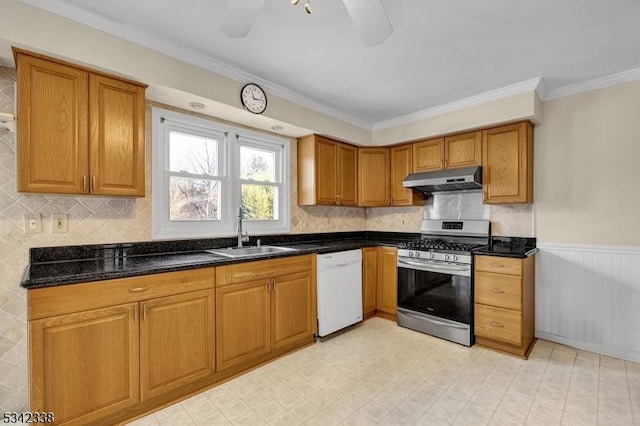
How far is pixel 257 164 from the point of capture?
11.0 feet

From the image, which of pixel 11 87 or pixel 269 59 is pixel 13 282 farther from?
pixel 269 59

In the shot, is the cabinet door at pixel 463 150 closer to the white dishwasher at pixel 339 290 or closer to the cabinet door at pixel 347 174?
the cabinet door at pixel 347 174

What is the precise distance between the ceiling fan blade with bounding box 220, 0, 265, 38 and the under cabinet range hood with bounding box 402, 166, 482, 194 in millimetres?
2582

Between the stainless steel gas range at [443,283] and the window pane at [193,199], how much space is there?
2107 mm

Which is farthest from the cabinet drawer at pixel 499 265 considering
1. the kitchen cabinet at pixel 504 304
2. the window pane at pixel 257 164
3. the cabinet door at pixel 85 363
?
the cabinet door at pixel 85 363

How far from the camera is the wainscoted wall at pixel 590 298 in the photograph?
8.74 ft

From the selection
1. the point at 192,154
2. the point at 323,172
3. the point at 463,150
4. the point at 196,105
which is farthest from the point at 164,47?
the point at 463,150

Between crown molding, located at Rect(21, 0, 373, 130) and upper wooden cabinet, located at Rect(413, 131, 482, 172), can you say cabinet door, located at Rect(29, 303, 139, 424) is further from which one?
upper wooden cabinet, located at Rect(413, 131, 482, 172)

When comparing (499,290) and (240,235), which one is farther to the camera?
(240,235)

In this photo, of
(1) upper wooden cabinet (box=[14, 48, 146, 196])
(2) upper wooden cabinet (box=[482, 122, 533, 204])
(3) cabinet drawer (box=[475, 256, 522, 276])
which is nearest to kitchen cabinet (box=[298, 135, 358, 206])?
(2) upper wooden cabinet (box=[482, 122, 533, 204])

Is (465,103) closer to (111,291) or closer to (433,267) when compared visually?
(433,267)

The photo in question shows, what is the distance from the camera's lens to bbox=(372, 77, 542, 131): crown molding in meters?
2.84

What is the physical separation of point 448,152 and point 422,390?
2.52 m

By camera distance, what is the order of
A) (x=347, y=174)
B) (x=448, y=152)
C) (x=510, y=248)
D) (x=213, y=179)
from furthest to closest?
(x=347, y=174) < (x=448, y=152) < (x=510, y=248) < (x=213, y=179)
